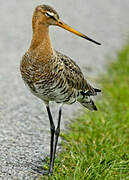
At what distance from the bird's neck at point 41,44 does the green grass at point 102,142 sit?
4.06 feet

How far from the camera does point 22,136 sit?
238 inches

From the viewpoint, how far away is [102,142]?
20.7 feet

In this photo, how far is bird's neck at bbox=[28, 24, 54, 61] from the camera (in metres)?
4.83

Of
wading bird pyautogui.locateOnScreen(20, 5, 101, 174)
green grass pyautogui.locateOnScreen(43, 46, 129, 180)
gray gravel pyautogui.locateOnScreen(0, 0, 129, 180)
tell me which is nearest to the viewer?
wading bird pyautogui.locateOnScreen(20, 5, 101, 174)

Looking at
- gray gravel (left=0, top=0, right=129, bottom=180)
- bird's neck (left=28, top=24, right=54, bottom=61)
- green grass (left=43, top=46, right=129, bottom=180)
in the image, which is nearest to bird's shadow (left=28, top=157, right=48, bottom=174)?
gray gravel (left=0, top=0, right=129, bottom=180)

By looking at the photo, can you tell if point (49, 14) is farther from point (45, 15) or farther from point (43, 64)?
point (43, 64)

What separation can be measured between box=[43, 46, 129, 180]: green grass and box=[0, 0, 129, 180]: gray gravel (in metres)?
0.28

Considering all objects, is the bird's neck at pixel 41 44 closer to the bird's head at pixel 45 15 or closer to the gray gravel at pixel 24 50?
the bird's head at pixel 45 15

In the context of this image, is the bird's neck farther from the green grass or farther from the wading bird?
the green grass

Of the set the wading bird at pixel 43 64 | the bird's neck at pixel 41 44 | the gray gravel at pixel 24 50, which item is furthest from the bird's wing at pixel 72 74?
the gray gravel at pixel 24 50

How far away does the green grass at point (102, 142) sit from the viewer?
16.7 feet

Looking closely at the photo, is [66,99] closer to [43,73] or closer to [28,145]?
[43,73]

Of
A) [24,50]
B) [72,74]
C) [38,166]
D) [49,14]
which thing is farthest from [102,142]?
[24,50]

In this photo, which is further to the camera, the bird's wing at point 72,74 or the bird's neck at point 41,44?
the bird's wing at point 72,74
